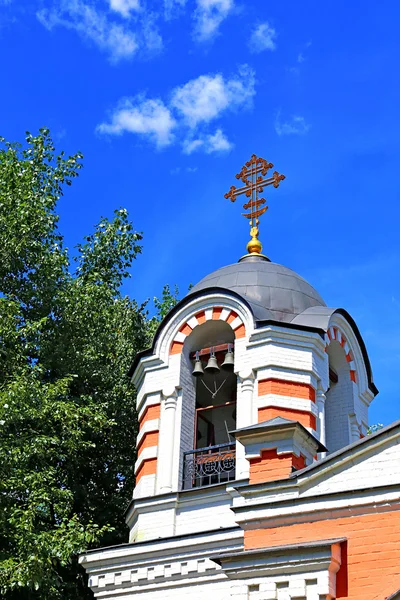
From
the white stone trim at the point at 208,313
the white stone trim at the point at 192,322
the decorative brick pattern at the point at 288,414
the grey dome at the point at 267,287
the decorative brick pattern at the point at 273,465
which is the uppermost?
the grey dome at the point at 267,287

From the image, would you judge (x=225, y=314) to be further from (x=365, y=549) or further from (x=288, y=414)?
(x=365, y=549)

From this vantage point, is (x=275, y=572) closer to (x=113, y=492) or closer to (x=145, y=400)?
(x=145, y=400)

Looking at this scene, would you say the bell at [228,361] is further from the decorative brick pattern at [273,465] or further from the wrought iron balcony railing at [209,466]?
the decorative brick pattern at [273,465]

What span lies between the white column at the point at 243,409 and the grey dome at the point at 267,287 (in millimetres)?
958

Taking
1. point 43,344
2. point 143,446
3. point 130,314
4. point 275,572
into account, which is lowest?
point 275,572

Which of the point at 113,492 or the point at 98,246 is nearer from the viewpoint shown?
the point at 113,492

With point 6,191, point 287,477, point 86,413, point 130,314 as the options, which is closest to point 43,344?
point 86,413

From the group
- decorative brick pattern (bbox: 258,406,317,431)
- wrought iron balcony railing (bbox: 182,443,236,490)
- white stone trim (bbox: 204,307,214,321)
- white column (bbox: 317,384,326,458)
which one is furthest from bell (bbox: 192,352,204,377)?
white column (bbox: 317,384,326,458)

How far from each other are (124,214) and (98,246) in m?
0.95

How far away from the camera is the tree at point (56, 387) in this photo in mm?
12562

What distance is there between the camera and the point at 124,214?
20453 mm

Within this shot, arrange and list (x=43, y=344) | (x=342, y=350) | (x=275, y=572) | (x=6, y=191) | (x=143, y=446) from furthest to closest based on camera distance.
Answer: (x=6, y=191) < (x=43, y=344) < (x=342, y=350) < (x=143, y=446) < (x=275, y=572)

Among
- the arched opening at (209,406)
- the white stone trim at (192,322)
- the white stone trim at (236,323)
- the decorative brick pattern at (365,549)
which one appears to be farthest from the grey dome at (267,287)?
the decorative brick pattern at (365,549)

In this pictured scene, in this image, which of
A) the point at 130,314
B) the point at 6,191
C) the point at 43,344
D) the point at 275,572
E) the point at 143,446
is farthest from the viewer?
the point at 130,314
